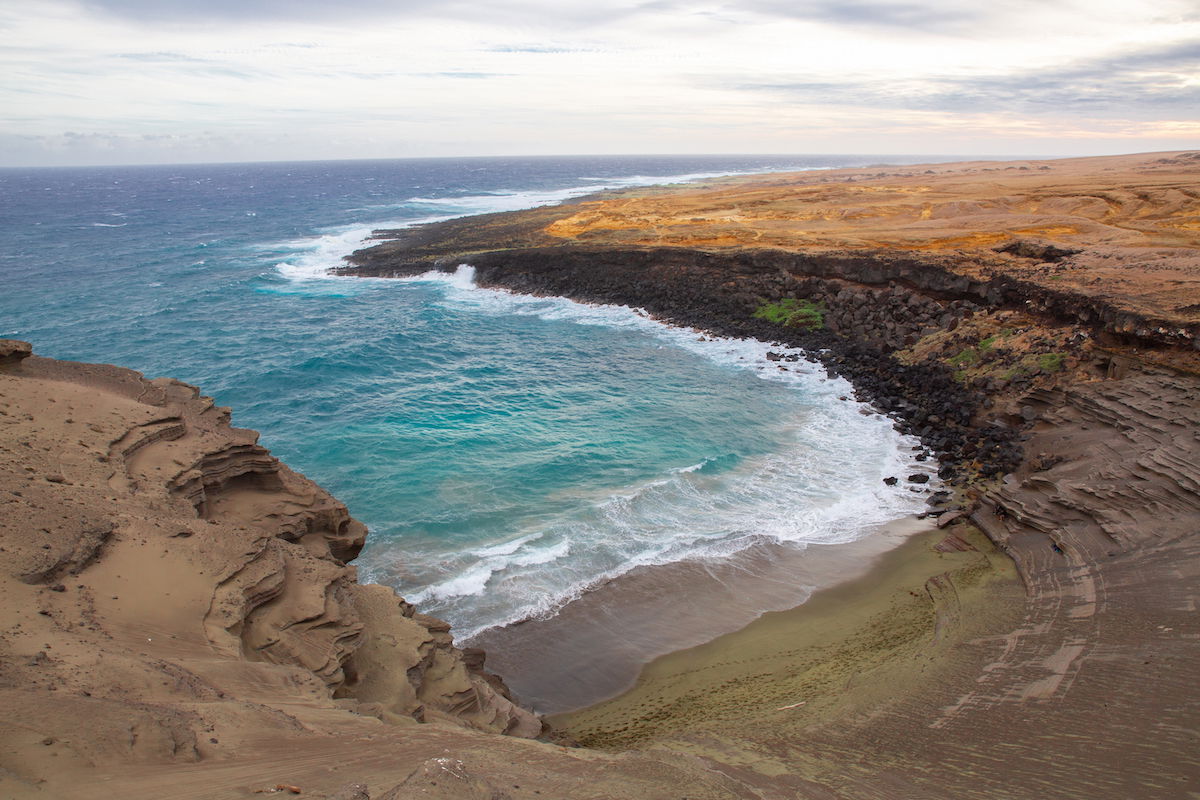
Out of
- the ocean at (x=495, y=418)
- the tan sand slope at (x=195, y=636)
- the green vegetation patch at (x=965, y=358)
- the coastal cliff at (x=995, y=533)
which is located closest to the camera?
the tan sand slope at (x=195, y=636)

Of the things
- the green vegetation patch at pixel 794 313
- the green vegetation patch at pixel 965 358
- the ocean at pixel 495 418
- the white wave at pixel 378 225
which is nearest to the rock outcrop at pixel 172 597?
the ocean at pixel 495 418

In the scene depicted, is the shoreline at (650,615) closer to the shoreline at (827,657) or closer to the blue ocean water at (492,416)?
the shoreline at (827,657)

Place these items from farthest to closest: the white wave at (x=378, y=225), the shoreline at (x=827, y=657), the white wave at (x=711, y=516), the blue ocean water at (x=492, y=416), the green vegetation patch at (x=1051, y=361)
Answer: the white wave at (x=378, y=225)
the green vegetation patch at (x=1051, y=361)
the blue ocean water at (x=492, y=416)
the white wave at (x=711, y=516)
the shoreline at (x=827, y=657)

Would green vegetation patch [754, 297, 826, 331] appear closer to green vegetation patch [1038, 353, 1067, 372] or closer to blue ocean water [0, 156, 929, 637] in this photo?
blue ocean water [0, 156, 929, 637]

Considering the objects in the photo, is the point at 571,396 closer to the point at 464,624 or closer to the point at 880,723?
the point at 464,624

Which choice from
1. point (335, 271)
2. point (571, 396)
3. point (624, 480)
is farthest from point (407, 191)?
point (624, 480)

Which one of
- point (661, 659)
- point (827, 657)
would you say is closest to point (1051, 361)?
point (827, 657)
